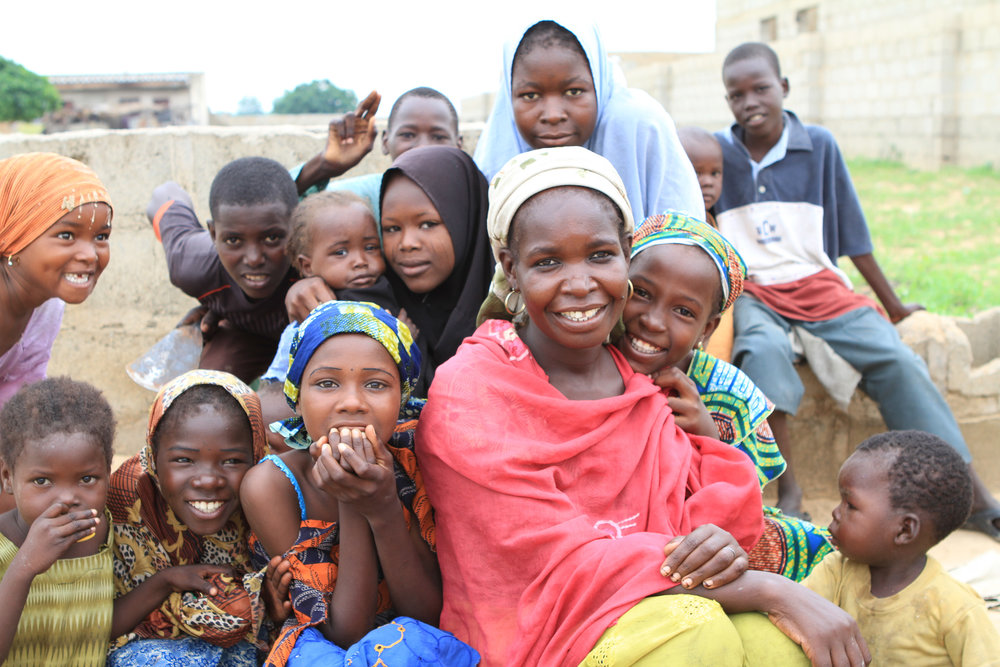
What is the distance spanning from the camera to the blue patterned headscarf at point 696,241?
278cm

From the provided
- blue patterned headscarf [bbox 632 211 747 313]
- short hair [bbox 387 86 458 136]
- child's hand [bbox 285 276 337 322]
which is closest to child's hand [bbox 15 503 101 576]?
child's hand [bbox 285 276 337 322]

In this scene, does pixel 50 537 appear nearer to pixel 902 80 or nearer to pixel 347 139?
pixel 347 139

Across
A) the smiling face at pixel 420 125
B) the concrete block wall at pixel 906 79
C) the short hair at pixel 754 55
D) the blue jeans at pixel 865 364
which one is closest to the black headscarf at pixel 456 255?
the smiling face at pixel 420 125

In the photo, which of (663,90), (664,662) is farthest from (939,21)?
(664,662)

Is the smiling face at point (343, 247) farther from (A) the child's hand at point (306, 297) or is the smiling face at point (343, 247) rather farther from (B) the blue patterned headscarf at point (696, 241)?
(B) the blue patterned headscarf at point (696, 241)

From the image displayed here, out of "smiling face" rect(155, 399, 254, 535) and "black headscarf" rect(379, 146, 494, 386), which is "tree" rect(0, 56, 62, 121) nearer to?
"black headscarf" rect(379, 146, 494, 386)

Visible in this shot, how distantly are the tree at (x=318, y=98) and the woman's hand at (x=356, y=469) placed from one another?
29764mm

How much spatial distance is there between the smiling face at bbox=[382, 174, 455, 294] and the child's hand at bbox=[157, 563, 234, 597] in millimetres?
1170

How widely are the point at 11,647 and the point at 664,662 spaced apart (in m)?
1.77

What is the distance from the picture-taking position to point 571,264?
2.39m

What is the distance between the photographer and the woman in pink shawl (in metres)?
2.13

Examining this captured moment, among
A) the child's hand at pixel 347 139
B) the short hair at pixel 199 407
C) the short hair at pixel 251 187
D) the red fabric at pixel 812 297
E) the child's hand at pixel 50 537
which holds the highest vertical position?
the child's hand at pixel 347 139

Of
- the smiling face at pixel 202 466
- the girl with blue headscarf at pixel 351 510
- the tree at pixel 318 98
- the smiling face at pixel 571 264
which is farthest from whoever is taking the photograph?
the tree at pixel 318 98

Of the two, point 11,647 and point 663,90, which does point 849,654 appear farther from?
point 663,90
